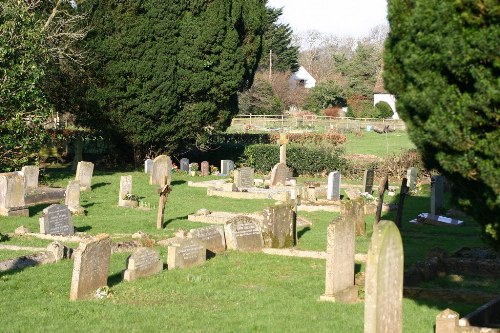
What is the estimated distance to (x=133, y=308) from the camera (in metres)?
13.0

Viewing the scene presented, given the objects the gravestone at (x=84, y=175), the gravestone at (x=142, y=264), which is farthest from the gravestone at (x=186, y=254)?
the gravestone at (x=84, y=175)

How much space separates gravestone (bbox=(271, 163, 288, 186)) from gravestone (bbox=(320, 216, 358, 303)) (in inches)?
690

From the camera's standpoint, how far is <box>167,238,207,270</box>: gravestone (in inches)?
634

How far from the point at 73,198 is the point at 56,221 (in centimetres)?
453

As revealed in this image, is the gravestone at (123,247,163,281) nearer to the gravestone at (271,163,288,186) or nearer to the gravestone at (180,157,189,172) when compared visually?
the gravestone at (271,163,288,186)

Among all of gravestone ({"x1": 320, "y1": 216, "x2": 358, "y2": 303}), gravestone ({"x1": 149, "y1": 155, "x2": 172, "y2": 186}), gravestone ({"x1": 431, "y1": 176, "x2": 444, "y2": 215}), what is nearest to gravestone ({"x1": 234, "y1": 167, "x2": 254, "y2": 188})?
gravestone ({"x1": 149, "y1": 155, "x2": 172, "y2": 186})

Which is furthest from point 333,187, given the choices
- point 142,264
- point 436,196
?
point 142,264

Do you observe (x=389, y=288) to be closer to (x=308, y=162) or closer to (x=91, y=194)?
(x=91, y=194)

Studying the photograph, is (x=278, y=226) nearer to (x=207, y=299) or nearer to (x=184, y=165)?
(x=207, y=299)

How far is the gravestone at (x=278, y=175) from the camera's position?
31969 millimetres

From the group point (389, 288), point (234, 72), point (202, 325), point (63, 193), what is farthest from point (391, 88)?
point (234, 72)

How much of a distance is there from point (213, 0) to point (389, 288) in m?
30.0

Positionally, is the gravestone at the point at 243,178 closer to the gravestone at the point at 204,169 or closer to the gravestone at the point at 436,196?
the gravestone at the point at 204,169

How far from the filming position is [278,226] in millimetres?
18844
